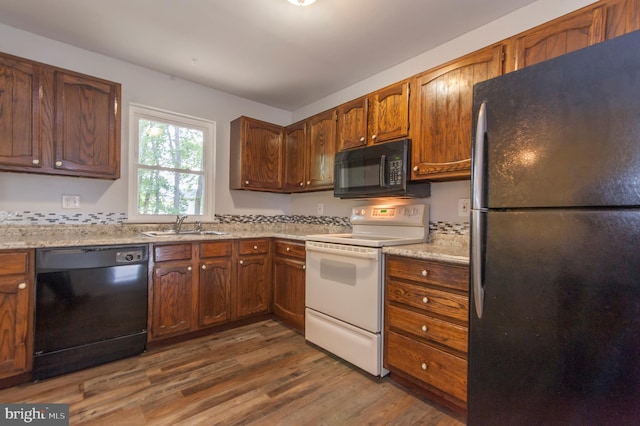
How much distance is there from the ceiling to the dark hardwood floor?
243 centimetres

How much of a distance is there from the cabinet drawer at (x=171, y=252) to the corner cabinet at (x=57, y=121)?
0.71 m

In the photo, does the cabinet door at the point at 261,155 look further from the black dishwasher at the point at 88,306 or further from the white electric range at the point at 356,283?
the black dishwasher at the point at 88,306

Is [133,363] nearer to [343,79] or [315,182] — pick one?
[315,182]

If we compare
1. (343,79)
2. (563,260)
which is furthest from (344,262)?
(343,79)

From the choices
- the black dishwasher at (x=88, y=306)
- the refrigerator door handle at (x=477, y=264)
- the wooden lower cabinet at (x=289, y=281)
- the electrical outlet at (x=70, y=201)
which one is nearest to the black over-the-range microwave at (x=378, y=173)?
the wooden lower cabinet at (x=289, y=281)

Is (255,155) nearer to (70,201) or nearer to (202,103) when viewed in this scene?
(202,103)

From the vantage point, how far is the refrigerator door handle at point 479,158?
1175 millimetres

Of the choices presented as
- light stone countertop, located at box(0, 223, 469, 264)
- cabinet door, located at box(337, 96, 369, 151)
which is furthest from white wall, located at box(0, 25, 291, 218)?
cabinet door, located at box(337, 96, 369, 151)

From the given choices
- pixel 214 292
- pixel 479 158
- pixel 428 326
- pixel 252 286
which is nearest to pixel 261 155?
pixel 252 286

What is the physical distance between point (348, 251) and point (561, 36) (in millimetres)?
1699

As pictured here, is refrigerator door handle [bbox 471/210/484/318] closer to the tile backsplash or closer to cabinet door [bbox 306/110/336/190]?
the tile backsplash

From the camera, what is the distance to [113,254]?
6.97 feet

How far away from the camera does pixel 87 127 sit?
2279 mm

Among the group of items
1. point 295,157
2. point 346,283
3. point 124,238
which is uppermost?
point 295,157
